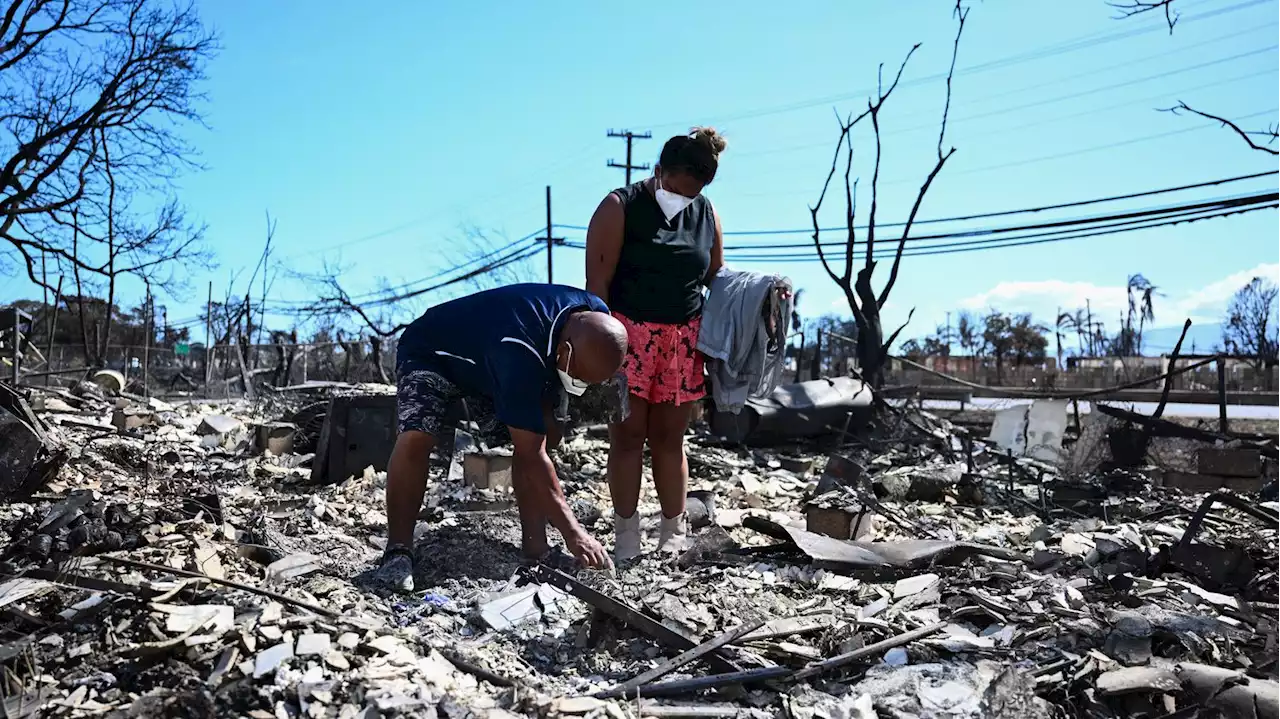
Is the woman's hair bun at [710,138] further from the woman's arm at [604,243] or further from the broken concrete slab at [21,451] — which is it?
the broken concrete slab at [21,451]

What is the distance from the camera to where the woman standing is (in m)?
3.65

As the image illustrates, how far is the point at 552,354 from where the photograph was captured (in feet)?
10.3

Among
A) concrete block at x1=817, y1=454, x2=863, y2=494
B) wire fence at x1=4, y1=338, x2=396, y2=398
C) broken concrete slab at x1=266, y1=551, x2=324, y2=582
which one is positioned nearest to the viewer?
broken concrete slab at x1=266, y1=551, x2=324, y2=582

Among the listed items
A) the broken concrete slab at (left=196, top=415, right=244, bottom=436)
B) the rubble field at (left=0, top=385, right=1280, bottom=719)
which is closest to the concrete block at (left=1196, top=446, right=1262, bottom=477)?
the rubble field at (left=0, top=385, right=1280, bottom=719)

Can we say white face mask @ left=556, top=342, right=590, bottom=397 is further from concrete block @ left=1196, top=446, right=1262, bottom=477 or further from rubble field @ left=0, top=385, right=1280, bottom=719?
concrete block @ left=1196, top=446, right=1262, bottom=477

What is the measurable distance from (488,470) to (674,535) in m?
1.93

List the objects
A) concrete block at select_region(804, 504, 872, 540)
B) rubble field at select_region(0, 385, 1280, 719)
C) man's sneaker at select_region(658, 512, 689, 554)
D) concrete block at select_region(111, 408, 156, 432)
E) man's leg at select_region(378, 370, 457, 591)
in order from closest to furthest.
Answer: rubble field at select_region(0, 385, 1280, 719)
man's leg at select_region(378, 370, 457, 591)
man's sneaker at select_region(658, 512, 689, 554)
concrete block at select_region(804, 504, 872, 540)
concrete block at select_region(111, 408, 156, 432)

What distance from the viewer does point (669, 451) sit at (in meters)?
3.79

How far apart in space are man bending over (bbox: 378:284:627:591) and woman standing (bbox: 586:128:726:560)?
0.39 metres

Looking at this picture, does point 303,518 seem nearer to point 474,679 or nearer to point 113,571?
point 113,571

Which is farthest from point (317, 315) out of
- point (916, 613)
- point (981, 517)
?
point (916, 613)

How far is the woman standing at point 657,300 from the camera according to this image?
12.0ft

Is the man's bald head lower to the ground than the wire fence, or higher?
lower

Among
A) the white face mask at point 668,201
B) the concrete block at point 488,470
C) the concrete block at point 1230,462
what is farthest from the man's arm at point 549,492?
the concrete block at point 1230,462
